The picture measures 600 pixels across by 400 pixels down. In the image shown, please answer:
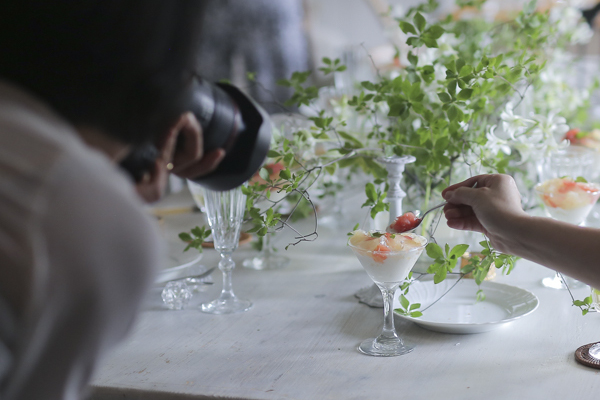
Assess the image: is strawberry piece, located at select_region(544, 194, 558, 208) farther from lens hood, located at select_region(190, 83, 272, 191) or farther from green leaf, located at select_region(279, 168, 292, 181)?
lens hood, located at select_region(190, 83, 272, 191)

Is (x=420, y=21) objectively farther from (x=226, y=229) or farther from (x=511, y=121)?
(x=226, y=229)

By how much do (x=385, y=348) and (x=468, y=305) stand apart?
0.22 meters

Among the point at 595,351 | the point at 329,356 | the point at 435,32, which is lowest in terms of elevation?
the point at 329,356

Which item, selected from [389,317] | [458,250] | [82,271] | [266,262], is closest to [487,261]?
[458,250]

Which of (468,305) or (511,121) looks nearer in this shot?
(468,305)

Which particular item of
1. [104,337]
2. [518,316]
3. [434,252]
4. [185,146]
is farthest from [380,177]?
[104,337]

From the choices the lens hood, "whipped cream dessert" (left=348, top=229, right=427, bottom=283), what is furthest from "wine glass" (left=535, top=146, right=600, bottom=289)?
the lens hood

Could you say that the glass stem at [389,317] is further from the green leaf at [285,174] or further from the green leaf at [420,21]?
the green leaf at [420,21]

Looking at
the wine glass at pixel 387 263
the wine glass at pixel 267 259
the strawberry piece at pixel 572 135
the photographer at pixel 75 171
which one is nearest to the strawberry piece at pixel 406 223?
the wine glass at pixel 387 263

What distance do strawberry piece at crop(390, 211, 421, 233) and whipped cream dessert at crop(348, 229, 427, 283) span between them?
32 millimetres

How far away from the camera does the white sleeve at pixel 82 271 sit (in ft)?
1.24

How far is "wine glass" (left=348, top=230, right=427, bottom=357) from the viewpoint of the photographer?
0.84 meters

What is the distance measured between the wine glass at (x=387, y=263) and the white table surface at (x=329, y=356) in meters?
0.02

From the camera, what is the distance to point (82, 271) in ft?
1.27
